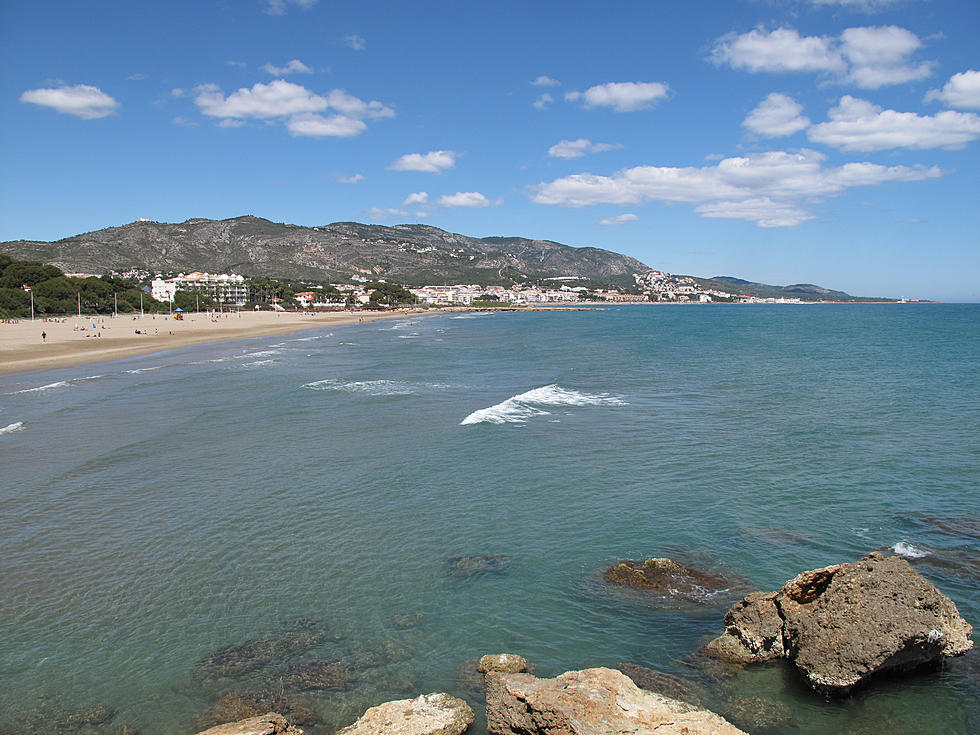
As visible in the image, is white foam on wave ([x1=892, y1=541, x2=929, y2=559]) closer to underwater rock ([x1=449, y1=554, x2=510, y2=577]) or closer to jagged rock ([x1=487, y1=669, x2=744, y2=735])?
jagged rock ([x1=487, y1=669, x2=744, y2=735])

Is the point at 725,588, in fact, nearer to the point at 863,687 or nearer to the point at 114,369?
the point at 863,687

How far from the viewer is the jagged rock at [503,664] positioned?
7926 millimetres

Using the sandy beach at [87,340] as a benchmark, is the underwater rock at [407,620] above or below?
below

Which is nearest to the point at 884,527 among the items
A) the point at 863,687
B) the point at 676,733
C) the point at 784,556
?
the point at 784,556

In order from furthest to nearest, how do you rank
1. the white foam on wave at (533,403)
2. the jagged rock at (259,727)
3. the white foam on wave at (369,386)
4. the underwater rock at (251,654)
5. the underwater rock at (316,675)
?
the white foam on wave at (369,386) < the white foam on wave at (533,403) < the underwater rock at (251,654) < the underwater rock at (316,675) < the jagged rock at (259,727)

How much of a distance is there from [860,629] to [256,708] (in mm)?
6892

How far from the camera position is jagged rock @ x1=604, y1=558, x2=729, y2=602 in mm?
9906

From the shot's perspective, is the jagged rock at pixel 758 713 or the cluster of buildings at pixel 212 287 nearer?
the jagged rock at pixel 758 713

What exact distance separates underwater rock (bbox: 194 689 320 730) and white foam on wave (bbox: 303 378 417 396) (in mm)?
20834

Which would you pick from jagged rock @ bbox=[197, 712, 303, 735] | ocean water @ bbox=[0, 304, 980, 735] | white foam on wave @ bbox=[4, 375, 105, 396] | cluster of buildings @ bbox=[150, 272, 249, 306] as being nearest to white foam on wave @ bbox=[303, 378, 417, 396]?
ocean water @ bbox=[0, 304, 980, 735]

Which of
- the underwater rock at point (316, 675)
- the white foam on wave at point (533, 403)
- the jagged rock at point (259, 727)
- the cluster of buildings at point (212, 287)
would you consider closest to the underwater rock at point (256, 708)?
the underwater rock at point (316, 675)

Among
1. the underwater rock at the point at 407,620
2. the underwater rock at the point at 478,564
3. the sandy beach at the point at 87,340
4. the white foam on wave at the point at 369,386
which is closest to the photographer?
the underwater rock at the point at 407,620

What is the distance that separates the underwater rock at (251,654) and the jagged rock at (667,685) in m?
4.19

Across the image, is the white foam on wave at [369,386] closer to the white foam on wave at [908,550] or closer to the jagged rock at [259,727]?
the white foam on wave at [908,550]
